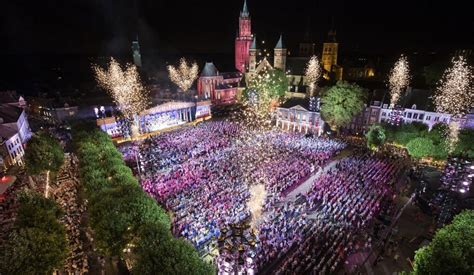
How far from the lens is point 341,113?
142ft

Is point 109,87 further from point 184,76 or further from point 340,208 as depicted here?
point 340,208

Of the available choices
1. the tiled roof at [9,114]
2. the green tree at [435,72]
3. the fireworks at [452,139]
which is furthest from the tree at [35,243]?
the green tree at [435,72]

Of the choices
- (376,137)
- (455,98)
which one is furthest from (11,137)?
(455,98)

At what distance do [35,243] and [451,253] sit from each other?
74.6ft

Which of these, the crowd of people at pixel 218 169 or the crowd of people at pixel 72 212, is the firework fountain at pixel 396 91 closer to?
the crowd of people at pixel 218 169

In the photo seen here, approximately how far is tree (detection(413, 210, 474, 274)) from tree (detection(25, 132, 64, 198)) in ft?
106

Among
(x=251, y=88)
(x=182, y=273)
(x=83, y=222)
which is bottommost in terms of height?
(x=83, y=222)

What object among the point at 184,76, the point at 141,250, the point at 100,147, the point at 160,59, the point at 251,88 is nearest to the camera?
the point at 141,250

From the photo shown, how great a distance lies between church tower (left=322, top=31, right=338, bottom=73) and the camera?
6588cm

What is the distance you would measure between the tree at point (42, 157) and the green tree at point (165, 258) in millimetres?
19175

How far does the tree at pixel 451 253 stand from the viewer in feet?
43.9

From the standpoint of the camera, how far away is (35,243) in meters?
15.6

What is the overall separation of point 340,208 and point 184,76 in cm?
7245

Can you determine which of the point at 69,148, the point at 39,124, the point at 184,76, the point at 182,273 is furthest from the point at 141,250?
the point at 184,76
